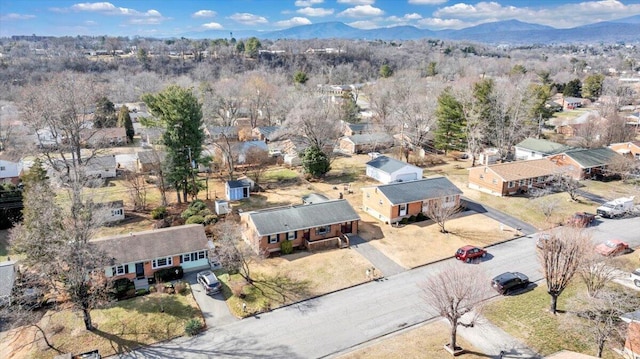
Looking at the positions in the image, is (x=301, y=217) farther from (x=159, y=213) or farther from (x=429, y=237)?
(x=159, y=213)

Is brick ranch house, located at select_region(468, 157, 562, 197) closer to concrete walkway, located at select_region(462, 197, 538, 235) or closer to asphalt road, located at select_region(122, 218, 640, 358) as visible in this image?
concrete walkway, located at select_region(462, 197, 538, 235)

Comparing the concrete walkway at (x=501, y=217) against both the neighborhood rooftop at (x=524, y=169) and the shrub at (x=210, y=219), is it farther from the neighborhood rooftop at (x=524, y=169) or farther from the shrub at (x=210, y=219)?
the shrub at (x=210, y=219)

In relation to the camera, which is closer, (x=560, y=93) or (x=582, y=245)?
(x=582, y=245)

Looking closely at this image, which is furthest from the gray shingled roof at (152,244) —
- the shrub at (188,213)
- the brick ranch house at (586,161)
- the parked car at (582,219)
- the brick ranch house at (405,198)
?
the brick ranch house at (586,161)

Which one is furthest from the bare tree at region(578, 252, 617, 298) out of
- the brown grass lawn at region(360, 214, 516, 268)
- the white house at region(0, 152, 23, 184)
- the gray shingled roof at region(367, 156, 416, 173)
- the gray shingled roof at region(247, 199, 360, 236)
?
the white house at region(0, 152, 23, 184)

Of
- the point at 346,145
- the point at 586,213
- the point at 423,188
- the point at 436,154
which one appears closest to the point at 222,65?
the point at 346,145

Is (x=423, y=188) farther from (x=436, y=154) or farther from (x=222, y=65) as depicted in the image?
(x=222, y=65)
